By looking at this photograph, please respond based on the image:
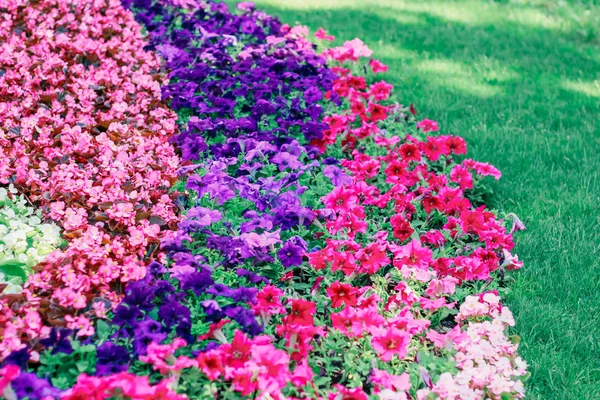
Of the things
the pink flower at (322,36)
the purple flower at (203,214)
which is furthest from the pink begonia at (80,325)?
the pink flower at (322,36)

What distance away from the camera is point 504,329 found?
8.89ft

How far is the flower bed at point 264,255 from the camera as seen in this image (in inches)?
89.3

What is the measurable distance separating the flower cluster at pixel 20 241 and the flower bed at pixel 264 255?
8 cm

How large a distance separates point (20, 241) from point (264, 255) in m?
1.01

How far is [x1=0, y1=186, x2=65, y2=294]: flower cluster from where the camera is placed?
2.63m

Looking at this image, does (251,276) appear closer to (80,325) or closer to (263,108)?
(80,325)

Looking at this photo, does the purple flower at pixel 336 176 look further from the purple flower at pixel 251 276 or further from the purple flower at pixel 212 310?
the purple flower at pixel 212 310

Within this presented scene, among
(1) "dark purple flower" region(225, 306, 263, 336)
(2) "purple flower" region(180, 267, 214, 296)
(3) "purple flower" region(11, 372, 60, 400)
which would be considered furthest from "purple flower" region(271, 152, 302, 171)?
(3) "purple flower" region(11, 372, 60, 400)

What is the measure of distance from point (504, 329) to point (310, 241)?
98 cm

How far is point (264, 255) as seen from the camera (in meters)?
2.84

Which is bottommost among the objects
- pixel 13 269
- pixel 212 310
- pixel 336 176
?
pixel 13 269

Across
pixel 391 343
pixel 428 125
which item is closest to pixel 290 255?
pixel 391 343

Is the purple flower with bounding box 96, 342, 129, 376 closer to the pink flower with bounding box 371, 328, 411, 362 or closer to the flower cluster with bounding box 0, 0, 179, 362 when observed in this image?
the flower cluster with bounding box 0, 0, 179, 362

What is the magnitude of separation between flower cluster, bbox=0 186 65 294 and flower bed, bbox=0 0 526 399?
0.27 ft
